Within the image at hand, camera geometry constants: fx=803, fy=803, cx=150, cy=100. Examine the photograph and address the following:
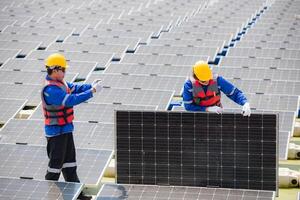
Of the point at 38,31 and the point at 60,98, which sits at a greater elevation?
the point at 60,98

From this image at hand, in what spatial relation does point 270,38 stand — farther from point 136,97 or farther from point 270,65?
point 136,97

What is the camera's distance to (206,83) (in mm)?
12789

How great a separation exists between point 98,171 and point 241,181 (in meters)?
2.57

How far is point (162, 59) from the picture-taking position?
21.5 m

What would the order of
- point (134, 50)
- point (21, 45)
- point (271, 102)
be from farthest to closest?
point (21, 45) < point (134, 50) < point (271, 102)

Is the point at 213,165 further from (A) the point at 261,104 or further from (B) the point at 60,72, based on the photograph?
(A) the point at 261,104

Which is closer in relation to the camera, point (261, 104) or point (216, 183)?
point (216, 183)

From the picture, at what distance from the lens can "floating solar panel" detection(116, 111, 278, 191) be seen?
10914 millimetres

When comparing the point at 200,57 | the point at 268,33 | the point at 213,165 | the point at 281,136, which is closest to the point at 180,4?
Result: the point at 268,33

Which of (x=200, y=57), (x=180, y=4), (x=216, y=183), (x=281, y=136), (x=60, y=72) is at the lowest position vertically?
(x=180, y=4)

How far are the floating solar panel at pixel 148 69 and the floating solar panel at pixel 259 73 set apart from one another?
2.94 ft

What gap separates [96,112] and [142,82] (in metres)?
2.85

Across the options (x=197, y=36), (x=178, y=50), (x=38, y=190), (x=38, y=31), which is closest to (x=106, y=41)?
(x=197, y=36)

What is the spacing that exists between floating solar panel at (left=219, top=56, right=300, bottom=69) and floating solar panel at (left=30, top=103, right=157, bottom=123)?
15.6ft
